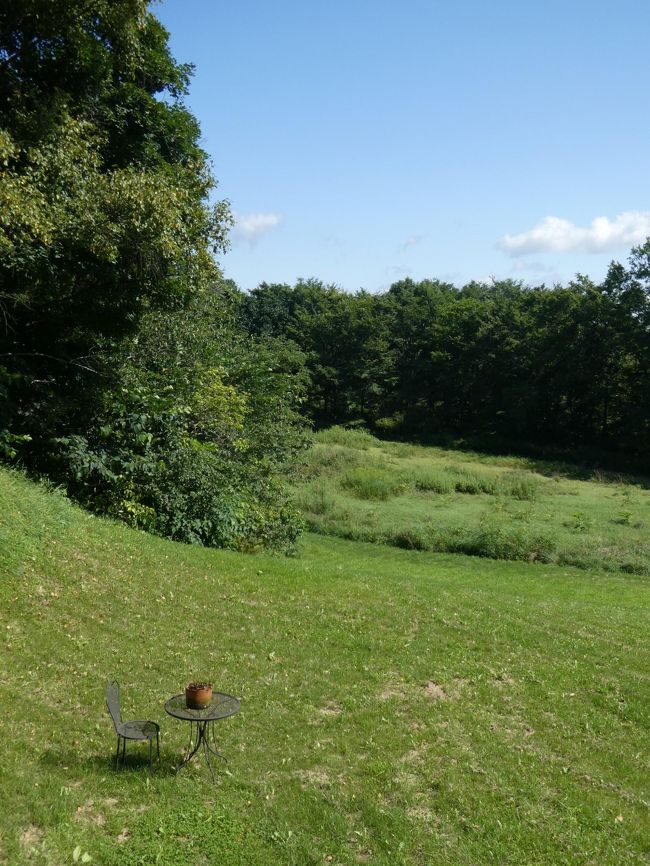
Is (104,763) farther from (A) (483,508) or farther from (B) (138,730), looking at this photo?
(A) (483,508)

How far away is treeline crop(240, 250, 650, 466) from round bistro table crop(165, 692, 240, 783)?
57.5 metres

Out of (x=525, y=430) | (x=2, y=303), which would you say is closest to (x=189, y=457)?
(x=2, y=303)

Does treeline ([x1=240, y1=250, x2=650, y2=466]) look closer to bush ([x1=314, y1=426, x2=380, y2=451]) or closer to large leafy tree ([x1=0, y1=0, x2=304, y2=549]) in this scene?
bush ([x1=314, y1=426, x2=380, y2=451])

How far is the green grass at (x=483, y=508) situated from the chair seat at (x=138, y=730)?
75.8ft

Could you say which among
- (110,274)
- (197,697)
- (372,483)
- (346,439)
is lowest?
(372,483)

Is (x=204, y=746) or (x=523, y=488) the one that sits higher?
(x=523, y=488)

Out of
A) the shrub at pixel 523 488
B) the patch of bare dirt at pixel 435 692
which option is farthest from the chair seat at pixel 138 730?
the shrub at pixel 523 488

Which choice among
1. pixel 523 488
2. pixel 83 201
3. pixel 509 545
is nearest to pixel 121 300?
pixel 83 201

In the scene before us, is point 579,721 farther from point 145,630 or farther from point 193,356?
point 193,356

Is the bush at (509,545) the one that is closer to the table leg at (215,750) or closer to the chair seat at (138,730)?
the table leg at (215,750)

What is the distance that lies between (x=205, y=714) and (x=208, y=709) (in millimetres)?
133

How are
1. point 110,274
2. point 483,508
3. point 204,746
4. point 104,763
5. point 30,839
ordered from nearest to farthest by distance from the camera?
1. point 30,839
2. point 104,763
3. point 204,746
4. point 110,274
5. point 483,508

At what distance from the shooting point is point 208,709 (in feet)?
24.7

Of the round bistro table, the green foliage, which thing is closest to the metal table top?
the round bistro table
